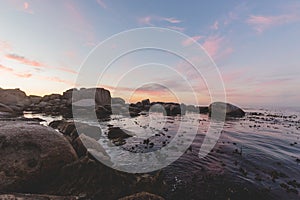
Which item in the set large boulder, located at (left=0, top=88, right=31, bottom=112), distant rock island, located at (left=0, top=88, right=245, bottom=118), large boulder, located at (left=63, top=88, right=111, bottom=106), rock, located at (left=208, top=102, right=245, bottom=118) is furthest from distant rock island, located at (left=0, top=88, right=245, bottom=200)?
large boulder, located at (left=0, top=88, right=31, bottom=112)

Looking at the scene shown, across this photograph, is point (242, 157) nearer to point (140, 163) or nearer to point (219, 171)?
point (219, 171)

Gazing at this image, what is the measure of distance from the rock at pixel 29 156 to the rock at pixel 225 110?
4739 cm

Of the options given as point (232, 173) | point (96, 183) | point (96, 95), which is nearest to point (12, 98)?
point (96, 95)

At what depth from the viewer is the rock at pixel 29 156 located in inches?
261

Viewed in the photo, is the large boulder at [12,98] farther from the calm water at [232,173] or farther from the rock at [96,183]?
the rock at [96,183]

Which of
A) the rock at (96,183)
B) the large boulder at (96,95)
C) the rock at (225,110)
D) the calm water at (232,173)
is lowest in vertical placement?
the calm water at (232,173)

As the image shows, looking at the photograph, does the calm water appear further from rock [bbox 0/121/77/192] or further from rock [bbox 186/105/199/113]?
rock [bbox 186/105/199/113]

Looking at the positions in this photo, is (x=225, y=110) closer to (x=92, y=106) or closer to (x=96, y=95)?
(x=92, y=106)

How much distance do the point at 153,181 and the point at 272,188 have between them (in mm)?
5644

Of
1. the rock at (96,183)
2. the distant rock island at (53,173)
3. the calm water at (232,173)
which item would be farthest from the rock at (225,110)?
the distant rock island at (53,173)

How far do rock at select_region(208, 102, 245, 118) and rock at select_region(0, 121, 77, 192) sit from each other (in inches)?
1866

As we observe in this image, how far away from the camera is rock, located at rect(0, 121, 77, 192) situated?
663cm

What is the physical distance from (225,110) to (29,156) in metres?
52.2

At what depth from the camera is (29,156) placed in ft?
23.8
